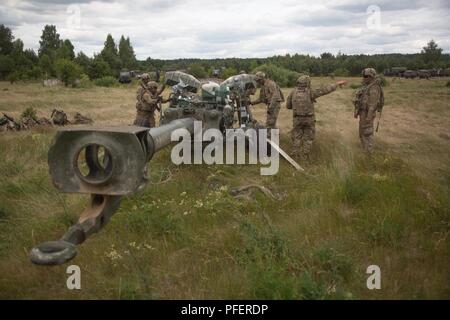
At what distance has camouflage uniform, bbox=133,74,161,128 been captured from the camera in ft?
32.9

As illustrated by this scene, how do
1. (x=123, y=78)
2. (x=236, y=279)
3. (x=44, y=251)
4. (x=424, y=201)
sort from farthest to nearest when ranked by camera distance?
(x=123, y=78) < (x=424, y=201) < (x=236, y=279) < (x=44, y=251)

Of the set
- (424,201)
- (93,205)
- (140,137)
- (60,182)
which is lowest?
(424,201)

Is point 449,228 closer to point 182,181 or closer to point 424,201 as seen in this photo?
point 424,201

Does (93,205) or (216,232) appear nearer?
(93,205)

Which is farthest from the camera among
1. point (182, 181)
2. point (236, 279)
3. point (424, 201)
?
point (182, 181)

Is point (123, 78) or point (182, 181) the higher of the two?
point (123, 78)

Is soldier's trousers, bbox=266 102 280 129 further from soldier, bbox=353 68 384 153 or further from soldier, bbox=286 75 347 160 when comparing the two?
soldier, bbox=353 68 384 153

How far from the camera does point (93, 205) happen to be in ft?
11.4

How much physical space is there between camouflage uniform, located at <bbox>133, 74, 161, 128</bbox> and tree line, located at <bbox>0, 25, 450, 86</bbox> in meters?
6.42

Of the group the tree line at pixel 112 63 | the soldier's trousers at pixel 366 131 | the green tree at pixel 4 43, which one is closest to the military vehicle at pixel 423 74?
the tree line at pixel 112 63

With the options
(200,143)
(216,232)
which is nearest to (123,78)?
(200,143)

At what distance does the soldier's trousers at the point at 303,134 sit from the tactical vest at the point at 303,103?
10cm

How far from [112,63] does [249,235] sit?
5593cm

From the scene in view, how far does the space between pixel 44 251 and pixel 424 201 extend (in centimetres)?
445
